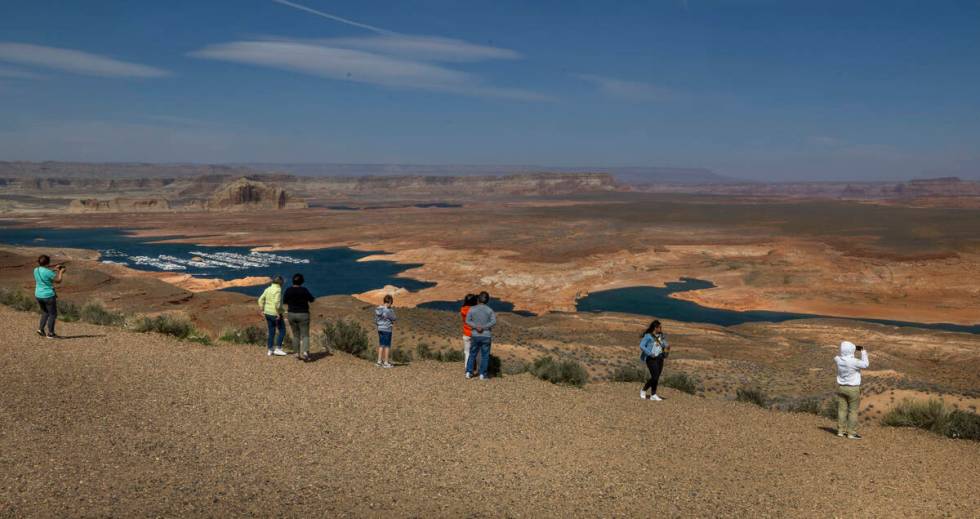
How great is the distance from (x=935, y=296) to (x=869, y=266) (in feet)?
34.0

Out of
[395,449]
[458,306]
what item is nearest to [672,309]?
[458,306]

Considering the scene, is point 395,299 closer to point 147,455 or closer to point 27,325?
point 27,325

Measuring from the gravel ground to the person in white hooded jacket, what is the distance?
320 millimetres

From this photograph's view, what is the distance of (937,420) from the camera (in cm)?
1097

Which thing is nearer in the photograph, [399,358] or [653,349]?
[653,349]

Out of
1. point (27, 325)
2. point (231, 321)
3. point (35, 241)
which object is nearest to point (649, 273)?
point (231, 321)

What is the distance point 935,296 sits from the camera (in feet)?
163

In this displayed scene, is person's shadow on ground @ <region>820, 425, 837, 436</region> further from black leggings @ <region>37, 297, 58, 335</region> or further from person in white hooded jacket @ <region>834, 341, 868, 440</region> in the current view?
black leggings @ <region>37, 297, 58, 335</region>

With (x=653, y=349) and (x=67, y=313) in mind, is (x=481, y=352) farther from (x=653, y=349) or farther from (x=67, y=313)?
(x=67, y=313)

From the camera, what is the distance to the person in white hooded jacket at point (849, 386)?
9.78 metres

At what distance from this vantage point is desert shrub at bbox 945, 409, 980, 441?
10.5 meters

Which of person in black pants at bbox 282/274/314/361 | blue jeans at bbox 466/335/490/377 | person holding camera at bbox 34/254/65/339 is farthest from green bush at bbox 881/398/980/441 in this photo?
person holding camera at bbox 34/254/65/339

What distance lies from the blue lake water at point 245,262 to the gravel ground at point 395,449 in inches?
1567

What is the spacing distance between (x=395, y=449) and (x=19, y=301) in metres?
13.4
